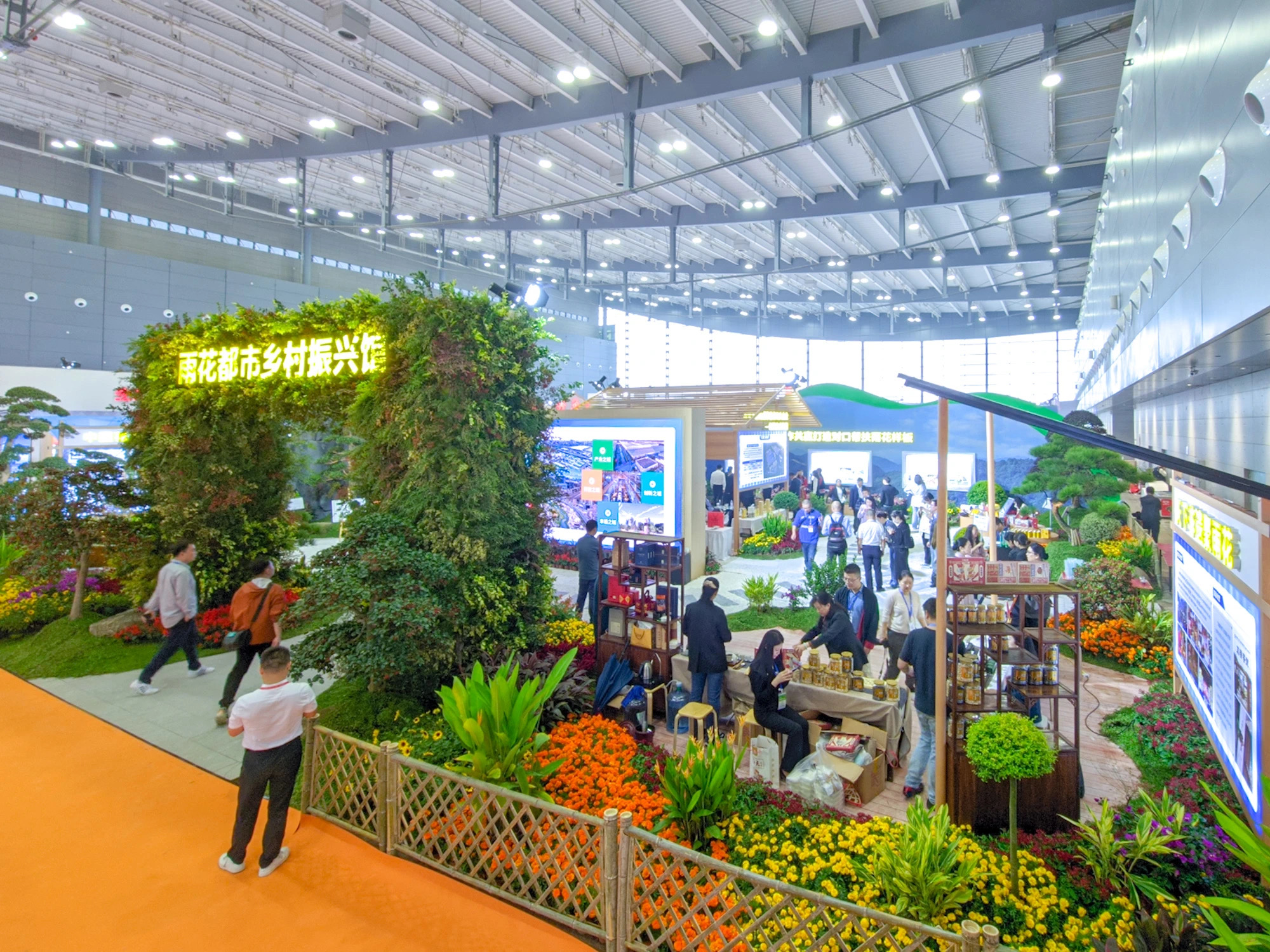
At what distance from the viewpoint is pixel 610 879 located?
123 inches

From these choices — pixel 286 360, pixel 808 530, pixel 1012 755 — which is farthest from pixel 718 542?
pixel 1012 755

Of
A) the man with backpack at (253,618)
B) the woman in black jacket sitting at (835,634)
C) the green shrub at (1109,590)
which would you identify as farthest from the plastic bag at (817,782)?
the green shrub at (1109,590)

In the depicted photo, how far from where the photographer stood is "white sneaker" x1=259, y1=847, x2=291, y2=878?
359 cm

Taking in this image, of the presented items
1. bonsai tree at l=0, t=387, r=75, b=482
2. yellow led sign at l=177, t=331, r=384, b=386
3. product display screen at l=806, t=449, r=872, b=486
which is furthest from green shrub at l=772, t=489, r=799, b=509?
bonsai tree at l=0, t=387, r=75, b=482

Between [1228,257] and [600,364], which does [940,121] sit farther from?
[600,364]

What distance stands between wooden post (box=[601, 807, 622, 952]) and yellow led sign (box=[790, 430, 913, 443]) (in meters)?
17.6

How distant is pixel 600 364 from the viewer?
1206 inches

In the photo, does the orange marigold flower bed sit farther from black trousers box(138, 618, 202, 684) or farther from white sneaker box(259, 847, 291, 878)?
black trousers box(138, 618, 202, 684)

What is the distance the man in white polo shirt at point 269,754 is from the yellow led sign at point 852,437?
692 inches

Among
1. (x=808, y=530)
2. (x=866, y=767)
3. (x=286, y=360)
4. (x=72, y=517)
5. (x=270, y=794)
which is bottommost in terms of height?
(x=866, y=767)

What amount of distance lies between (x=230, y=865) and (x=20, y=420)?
12966 mm

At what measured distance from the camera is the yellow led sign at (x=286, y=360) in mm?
6070

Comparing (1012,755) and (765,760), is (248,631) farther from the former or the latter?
(1012,755)

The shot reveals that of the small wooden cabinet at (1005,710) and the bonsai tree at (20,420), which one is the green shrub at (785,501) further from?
the bonsai tree at (20,420)
